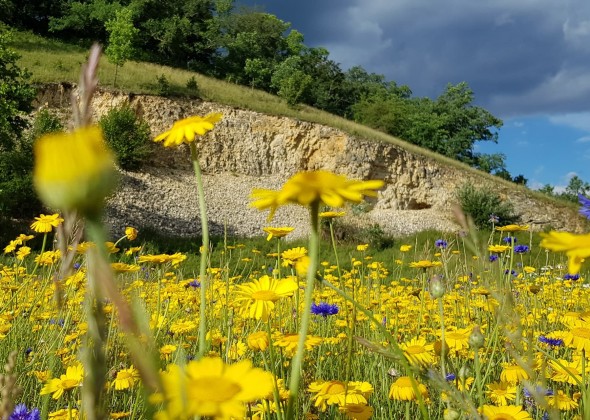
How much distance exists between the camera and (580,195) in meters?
0.90

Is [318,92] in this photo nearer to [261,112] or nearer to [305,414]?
[261,112]

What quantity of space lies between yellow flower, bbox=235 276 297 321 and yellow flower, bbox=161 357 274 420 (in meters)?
0.40

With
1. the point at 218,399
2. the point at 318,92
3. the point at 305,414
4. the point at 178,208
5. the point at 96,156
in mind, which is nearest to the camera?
the point at 96,156

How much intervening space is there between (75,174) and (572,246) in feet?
1.40

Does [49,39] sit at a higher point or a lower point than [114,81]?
higher

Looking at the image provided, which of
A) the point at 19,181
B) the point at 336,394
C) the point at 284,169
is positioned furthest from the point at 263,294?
the point at 284,169

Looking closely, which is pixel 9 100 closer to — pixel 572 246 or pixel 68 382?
pixel 68 382

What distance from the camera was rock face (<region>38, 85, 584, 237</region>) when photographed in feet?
50.6

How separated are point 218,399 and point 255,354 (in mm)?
1659

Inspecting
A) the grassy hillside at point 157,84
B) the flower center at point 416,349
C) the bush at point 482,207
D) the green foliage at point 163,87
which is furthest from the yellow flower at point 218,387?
the green foliage at point 163,87

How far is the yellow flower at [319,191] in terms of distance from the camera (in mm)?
521

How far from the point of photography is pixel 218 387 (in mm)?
445

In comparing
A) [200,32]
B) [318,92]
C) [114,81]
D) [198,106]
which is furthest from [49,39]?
[318,92]

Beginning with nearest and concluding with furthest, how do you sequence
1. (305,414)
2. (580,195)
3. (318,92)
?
(580,195), (305,414), (318,92)
